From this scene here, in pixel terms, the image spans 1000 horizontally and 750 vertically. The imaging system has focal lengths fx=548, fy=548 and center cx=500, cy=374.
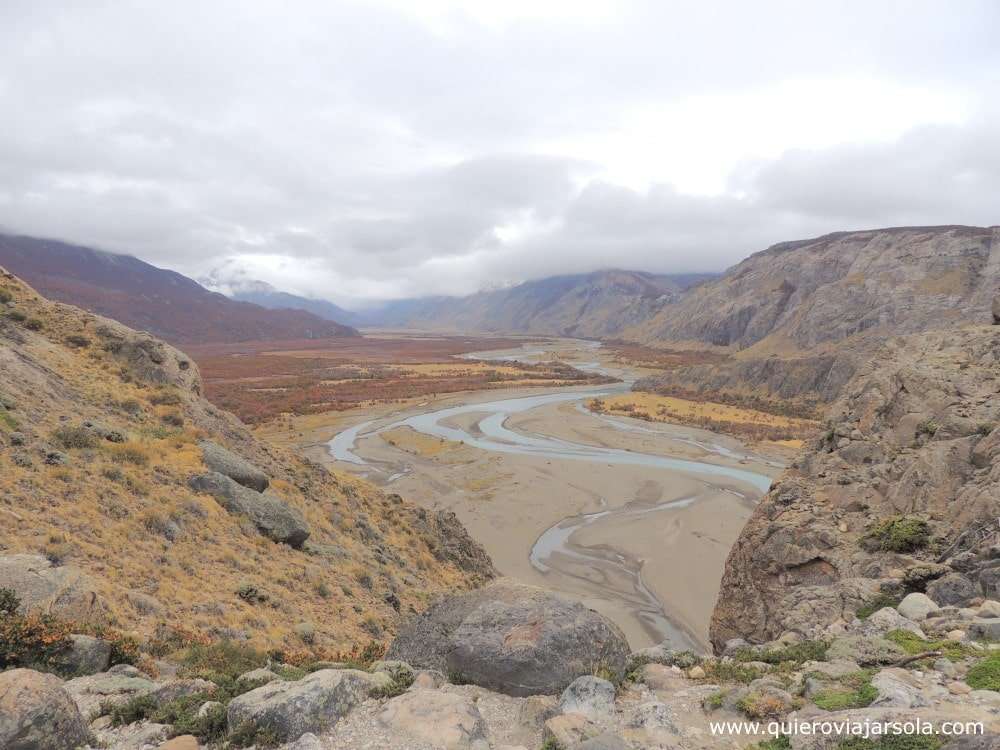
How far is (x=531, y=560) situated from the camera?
87.5 ft

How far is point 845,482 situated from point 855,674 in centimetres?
925

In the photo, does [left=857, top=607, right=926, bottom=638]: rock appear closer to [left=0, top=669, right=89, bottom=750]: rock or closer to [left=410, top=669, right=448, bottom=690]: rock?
[left=410, top=669, right=448, bottom=690]: rock

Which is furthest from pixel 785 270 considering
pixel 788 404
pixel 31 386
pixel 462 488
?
pixel 31 386

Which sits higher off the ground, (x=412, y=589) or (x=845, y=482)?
(x=845, y=482)

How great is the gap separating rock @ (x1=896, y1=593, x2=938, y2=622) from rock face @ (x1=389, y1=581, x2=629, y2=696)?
4.85m

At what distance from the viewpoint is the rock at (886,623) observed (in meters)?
8.52

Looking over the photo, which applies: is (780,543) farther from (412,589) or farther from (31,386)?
(31,386)

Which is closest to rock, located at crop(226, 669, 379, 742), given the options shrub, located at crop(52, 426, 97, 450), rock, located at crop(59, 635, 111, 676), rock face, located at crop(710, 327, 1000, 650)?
Answer: rock, located at crop(59, 635, 111, 676)

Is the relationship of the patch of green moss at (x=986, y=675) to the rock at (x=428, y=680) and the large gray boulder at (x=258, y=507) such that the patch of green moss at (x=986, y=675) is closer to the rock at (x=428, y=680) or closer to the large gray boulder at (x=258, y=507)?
the rock at (x=428, y=680)

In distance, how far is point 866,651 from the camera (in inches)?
300

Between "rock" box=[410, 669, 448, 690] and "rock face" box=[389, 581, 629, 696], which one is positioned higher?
"rock face" box=[389, 581, 629, 696]

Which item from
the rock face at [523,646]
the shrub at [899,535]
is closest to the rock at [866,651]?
the rock face at [523,646]

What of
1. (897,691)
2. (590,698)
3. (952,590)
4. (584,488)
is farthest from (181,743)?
(584,488)

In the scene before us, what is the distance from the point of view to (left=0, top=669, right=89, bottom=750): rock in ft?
16.9
